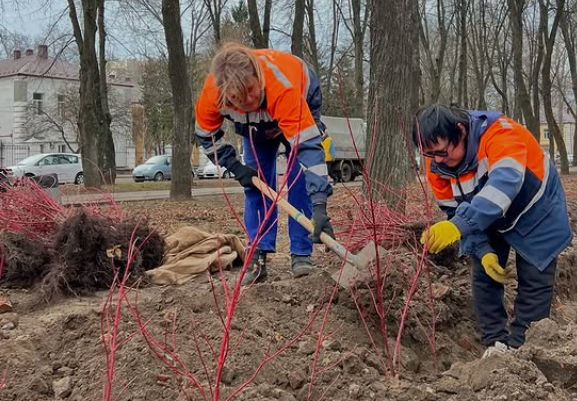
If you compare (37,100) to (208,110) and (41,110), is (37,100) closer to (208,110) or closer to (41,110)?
(41,110)

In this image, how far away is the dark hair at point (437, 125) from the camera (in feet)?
9.00

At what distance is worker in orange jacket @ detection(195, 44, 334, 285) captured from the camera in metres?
3.19

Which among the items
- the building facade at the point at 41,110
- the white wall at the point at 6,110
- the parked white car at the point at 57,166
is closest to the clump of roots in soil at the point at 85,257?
the parked white car at the point at 57,166

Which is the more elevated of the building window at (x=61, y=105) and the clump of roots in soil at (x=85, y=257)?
the building window at (x=61, y=105)

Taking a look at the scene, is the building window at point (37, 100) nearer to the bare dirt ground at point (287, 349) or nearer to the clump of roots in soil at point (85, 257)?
the clump of roots in soil at point (85, 257)

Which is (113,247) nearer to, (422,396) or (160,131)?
(422,396)

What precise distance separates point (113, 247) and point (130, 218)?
0.65 meters

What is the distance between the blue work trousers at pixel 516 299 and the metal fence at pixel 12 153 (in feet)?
116

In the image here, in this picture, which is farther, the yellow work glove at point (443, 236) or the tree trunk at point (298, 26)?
the tree trunk at point (298, 26)

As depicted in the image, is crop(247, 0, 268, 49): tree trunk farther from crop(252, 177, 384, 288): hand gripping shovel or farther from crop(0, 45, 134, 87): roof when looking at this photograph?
crop(0, 45, 134, 87): roof

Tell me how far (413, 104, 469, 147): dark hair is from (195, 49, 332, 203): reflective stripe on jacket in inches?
24.7

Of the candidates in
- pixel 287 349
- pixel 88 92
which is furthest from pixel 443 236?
pixel 88 92

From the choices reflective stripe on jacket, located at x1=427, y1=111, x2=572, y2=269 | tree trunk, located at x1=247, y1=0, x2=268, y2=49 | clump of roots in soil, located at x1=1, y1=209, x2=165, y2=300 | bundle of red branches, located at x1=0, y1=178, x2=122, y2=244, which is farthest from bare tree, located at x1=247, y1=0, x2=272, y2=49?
reflective stripe on jacket, located at x1=427, y1=111, x2=572, y2=269

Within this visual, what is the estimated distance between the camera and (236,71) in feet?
10.3
